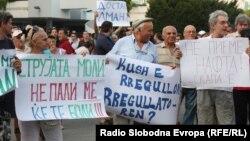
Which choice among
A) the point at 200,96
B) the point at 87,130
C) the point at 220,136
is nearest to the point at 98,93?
the point at 200,96

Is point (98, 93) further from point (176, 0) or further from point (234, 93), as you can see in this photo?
point (176, 0)

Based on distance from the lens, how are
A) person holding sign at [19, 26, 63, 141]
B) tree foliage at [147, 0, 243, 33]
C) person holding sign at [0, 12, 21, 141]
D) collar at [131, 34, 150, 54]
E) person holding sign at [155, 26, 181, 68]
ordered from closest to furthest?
person holding sign at [0, 12, 21, 141], person holding sign at [19, 26, 63, 141], collar at [131, 34, 150, 54], person holding sign at [155, 26, 181, 68], tree foliage at [147, 0, 243, 33]

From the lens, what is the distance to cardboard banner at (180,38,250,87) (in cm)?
745

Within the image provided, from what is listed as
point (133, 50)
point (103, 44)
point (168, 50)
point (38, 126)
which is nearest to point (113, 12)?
point (103, 44)

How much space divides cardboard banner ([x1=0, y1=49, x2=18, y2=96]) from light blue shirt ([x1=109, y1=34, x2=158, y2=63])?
1235mm

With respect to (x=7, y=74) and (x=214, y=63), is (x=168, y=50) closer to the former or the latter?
(x=214, y=63)

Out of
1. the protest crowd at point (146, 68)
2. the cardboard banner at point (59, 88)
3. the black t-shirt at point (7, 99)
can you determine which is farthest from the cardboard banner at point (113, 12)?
the black t-shirt at point (7, 99)

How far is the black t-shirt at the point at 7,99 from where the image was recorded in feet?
21.7

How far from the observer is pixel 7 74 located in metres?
6.70

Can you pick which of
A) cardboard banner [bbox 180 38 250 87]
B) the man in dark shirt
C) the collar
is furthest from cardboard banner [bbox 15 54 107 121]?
the man in dark shirt

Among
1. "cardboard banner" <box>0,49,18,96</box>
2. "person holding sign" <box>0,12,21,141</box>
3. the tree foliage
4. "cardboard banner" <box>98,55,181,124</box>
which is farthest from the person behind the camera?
the tree foliage

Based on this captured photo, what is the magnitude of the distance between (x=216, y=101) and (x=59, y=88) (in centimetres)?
184

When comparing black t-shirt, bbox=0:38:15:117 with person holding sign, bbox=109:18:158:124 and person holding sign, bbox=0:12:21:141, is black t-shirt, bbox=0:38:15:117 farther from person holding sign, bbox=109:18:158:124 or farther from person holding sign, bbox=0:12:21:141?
person holding sign, bbox=109:18:158:124

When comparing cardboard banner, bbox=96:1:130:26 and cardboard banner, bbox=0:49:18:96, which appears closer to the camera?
cardboard banner, bbox=0:49:18:96
